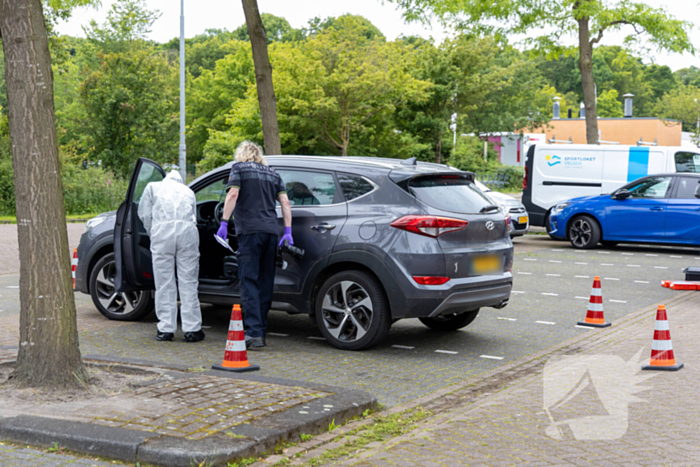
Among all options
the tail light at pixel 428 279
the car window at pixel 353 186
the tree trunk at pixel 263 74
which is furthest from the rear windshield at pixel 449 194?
the tree trunk at pixel 263 74

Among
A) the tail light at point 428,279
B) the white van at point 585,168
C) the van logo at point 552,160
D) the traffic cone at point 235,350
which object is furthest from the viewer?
the van logo at point 552,160

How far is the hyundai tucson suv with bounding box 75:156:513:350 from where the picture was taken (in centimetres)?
687

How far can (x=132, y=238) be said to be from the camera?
774cm

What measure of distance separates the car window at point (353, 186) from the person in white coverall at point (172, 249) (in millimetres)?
1424

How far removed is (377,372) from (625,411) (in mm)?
1963

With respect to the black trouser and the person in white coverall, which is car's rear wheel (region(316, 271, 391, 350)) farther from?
the person in white coverall

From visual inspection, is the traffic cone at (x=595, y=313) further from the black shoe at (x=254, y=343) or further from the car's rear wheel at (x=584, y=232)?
the car's rear wheel at (x=584, y=232)

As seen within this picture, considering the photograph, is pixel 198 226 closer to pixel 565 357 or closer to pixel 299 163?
pixel 299 163

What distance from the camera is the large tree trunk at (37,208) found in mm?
5238

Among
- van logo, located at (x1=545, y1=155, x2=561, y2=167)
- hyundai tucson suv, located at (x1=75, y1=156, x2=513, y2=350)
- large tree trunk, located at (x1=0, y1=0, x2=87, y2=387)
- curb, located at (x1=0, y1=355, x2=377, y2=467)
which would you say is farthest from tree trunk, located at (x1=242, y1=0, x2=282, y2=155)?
curb, located at (x1=0, y1=355, x2=377, y2=467)

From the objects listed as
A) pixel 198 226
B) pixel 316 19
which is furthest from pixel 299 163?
pixel 316 19

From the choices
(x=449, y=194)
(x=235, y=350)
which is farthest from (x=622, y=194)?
(x=235, y=350)

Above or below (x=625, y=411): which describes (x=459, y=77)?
above

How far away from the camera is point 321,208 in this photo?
7.43m
